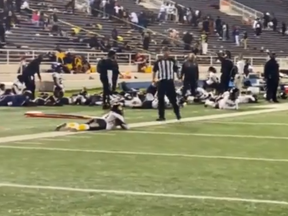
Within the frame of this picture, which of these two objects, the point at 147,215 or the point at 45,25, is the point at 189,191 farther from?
the point at 45,25

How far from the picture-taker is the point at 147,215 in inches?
292

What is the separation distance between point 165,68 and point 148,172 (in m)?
7.94

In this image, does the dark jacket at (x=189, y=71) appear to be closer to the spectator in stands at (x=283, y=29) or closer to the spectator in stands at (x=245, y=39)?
the spectator in stands at (x=245, y=39)

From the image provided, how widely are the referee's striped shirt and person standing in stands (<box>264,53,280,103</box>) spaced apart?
8.85 m

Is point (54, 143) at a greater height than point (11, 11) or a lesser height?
lesser

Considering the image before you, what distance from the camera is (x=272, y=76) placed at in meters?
26.5

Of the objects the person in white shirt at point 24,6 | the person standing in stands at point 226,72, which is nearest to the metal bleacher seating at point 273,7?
the person in white shirt at point 24,6

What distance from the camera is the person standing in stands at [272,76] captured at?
2645 cm

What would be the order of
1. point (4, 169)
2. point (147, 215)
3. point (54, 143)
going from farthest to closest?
1. point (54, 143)
2. point (4, 169)
3. point (147, 215)

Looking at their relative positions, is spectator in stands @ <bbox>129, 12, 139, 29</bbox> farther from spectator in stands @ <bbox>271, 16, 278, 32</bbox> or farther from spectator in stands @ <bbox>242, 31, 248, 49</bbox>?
spectator in stands @ <bbox>271, 16, 278, 32</bbox>

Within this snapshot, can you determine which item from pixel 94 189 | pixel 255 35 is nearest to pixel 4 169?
pixel 94 189

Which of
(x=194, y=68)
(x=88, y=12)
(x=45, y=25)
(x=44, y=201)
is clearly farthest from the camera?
(x=88, y=12)

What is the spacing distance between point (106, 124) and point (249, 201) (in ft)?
26.6

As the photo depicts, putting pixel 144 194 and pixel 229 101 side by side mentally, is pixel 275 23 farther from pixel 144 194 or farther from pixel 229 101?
pixel 144 194
